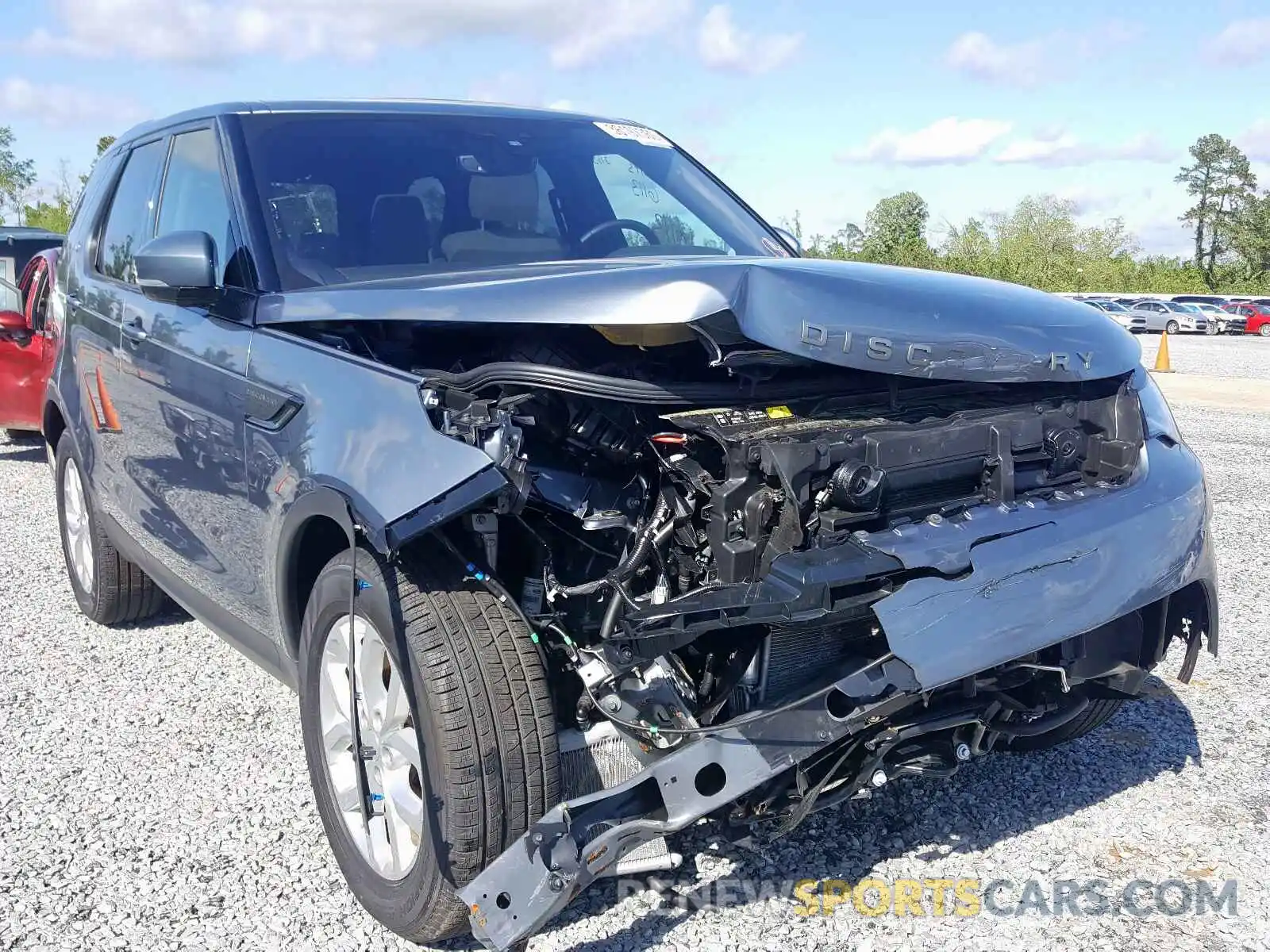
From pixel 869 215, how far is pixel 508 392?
66856 millimetres

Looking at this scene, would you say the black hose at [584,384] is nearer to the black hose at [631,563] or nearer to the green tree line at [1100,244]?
the black hose at [631,563]

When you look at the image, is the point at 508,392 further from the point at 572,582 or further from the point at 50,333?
the point at 50,333

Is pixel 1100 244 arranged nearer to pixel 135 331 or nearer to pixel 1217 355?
pixel 1217 355

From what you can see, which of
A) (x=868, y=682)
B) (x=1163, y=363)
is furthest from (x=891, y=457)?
(x=1163, y=363)

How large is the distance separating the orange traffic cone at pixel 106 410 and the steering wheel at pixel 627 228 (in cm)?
190

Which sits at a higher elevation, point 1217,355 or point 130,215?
point 130,215

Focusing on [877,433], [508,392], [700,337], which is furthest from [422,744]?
[877,433]

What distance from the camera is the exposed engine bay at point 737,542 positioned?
2.33 metres

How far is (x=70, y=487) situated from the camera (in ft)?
17.3

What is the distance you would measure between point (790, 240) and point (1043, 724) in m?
2.40

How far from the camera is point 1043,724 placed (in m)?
3.07

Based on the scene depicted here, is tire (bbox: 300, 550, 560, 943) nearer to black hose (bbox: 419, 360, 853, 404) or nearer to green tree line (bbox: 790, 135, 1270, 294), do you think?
black hose (bbox: 419, 360, 853, 404)

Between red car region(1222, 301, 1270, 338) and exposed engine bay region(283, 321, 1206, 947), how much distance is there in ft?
137

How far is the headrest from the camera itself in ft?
12.4
